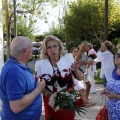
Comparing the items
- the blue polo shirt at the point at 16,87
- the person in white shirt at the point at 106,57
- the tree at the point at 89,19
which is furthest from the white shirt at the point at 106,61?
the tree at the point at 89,19

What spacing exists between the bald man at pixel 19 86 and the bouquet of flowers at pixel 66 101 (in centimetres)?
36

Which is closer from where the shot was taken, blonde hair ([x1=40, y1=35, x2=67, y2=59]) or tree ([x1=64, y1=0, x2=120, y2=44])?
blonde hair ([x1=40, y1=35, x2=67, y2=59])

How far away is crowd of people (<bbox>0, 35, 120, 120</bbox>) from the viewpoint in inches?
105

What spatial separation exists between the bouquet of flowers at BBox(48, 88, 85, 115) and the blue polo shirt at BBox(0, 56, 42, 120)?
350 millimetres

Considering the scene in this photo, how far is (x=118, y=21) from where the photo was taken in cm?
2578

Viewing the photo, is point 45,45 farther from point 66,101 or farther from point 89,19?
point 89,19

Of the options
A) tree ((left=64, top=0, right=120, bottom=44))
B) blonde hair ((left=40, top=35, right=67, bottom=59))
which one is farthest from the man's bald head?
tree ((left=64, top=0, right=120, bottom=44))

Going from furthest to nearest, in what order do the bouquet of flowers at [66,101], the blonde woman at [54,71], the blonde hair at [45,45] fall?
the blonde hair at [45,45]
the blonde woman at [54,71]
the bouquet of flowers at [66,101]

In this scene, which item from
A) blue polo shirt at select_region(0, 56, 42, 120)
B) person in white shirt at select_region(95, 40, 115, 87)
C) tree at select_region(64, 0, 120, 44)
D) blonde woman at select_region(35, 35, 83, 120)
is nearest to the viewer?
blue polo shirt at select_region(0, 56, 42, 120)

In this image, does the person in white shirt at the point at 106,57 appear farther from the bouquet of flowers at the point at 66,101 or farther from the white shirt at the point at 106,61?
the bouquet of flowers at the point at 66,101

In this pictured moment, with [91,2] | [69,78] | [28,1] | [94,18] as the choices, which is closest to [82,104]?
[69,78]

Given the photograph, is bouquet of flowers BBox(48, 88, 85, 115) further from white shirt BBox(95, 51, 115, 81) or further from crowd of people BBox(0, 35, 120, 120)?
white shirt BBox(95, 51, 115, 81)

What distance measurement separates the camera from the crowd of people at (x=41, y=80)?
2660 millimetres

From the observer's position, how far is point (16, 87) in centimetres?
261
